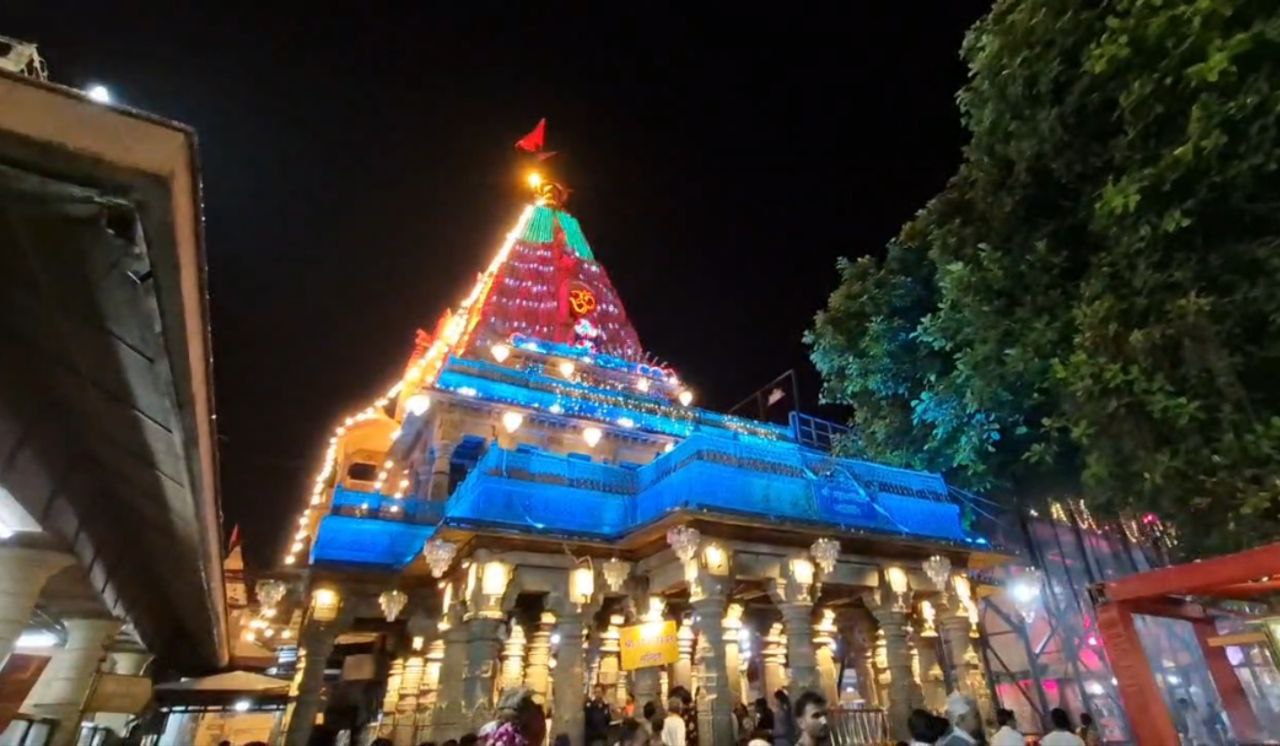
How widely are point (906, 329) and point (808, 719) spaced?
10.8 m

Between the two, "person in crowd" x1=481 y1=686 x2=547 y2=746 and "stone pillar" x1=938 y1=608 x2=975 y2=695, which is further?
"stone pillar" x1=938 y1=608 x2=975 y2=695

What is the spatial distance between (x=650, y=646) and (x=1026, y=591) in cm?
1175

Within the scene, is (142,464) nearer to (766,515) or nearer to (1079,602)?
(766,515)

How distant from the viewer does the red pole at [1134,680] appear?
7.03 meters

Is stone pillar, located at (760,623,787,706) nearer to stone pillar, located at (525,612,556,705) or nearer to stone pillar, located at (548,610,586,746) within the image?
stone pillar, located at (548,610,586,746)

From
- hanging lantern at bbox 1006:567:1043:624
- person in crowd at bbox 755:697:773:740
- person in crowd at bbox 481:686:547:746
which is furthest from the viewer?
hanging lantern at bbox 1006:567:1043:624

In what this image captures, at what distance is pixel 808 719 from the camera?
6.17m

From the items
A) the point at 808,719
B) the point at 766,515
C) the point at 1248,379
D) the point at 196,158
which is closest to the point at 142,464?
the point at 196,158

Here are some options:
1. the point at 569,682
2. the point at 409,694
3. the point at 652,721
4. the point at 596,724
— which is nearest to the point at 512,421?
the point at 409,694

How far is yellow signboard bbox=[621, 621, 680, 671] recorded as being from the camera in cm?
1276

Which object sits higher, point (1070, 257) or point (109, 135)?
point (1070, 257)

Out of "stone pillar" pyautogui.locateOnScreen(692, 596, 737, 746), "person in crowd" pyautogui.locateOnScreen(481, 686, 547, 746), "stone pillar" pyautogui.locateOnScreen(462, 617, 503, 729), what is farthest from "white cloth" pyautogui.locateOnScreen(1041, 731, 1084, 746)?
"stone pillar" pyautogui.locateOnScreen(462, 617, 503, 729)

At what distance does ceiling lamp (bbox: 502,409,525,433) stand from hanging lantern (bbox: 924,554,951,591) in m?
13.6

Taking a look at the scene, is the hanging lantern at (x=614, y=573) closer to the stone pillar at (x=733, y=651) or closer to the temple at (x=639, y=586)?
the temple at (x=639, y=586)
